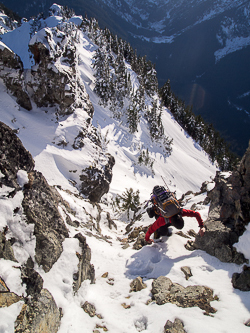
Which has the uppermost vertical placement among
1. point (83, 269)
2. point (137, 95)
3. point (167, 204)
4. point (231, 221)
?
point (137, 95)

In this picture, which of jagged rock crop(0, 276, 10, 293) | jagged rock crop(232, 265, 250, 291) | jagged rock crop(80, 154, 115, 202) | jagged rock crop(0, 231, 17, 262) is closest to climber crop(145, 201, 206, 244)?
jagged rock crop(232, 265, 250, 291)

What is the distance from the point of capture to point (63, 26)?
120ft

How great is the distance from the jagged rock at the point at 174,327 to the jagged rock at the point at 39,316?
5.27 feet

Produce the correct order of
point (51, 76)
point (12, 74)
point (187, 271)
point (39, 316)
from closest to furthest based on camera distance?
point (39, 316)
point (187, 271)
point (12, 74)
point (51, 76)

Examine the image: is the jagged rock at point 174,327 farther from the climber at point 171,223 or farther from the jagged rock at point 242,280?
the climber at point 171,223

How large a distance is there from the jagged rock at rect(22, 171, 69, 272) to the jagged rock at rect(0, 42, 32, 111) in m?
10.4

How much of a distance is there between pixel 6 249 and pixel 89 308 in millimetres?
1732

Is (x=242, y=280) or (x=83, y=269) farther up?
(x=242, y=280)

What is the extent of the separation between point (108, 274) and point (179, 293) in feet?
5.68

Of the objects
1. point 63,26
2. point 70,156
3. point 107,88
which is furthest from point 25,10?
point 70,156

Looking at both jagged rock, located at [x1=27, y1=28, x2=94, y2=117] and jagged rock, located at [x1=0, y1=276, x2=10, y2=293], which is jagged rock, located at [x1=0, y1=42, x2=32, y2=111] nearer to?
jagged rock, located at [x1=27, y1=28, x2=94, y2=117]

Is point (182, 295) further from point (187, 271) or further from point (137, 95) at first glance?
point (137, 95)

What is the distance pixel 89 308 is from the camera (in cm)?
313

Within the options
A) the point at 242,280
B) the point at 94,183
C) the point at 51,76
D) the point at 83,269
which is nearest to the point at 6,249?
the point at 83,269
